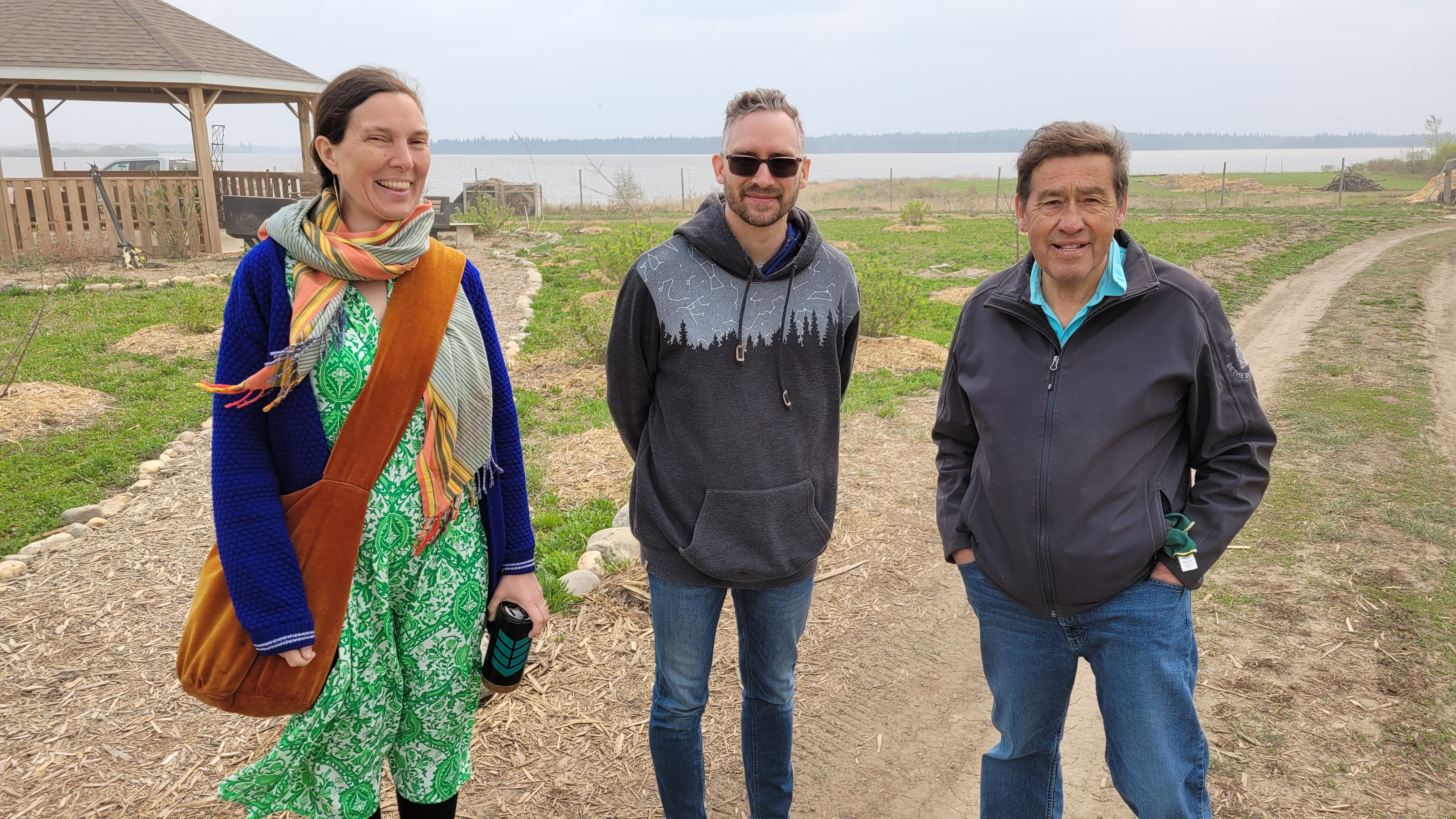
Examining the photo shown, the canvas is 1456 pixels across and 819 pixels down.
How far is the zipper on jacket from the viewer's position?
2256 mm

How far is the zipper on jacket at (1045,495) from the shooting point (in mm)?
2256

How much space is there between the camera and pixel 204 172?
17734mm

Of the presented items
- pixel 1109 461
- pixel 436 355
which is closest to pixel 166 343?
pixel 436 355

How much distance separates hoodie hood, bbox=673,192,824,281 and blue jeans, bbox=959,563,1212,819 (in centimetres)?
100

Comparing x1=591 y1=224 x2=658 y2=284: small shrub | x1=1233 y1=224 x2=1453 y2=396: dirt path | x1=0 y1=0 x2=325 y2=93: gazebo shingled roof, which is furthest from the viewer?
x1=0 y1=0 x2=325 y2=93: gazebo shingled roof

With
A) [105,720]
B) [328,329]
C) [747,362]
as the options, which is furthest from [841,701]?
[105,720]

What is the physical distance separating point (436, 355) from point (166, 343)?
32.5 feet

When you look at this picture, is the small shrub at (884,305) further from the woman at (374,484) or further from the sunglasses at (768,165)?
the woman at (374,484)

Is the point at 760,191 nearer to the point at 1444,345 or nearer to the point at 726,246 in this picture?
the point at 726,246

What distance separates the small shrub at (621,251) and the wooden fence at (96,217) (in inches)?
331

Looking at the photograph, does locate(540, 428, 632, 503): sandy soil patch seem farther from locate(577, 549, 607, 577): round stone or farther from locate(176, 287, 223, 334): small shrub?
locate(176, 287, 223, 334): small shrub

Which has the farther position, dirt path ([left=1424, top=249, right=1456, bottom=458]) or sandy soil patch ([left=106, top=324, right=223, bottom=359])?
sandy soil patch ([left=106, top=324, right=223, bottom=359])

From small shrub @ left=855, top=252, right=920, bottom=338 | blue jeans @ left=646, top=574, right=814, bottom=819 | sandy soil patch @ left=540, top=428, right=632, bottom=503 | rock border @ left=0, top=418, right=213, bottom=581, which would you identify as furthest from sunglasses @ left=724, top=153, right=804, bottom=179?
small shrub @ left=855, top=252, right=920, bottom=338

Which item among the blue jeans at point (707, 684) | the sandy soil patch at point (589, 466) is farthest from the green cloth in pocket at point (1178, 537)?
the sandy soil patch at point (589, 466)
